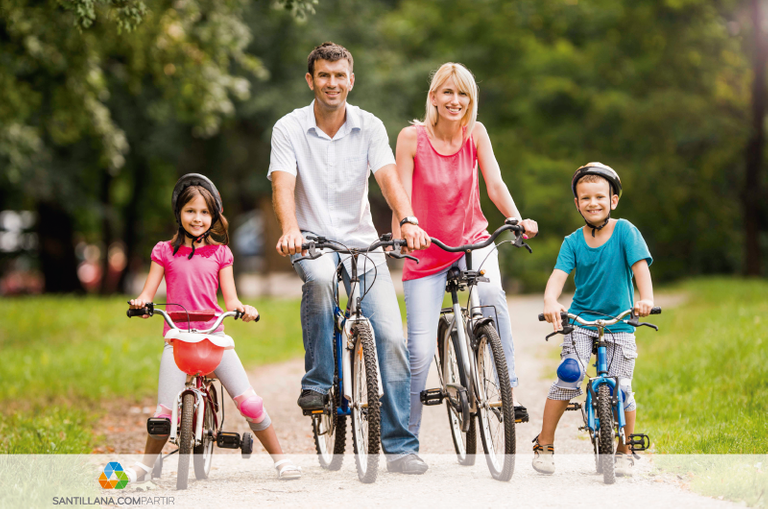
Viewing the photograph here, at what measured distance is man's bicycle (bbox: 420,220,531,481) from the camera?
416 cm

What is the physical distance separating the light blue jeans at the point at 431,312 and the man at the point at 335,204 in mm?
171

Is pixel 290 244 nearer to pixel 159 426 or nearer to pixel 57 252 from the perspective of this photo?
pixel 159 426

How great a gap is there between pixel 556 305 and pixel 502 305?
1.56 feet

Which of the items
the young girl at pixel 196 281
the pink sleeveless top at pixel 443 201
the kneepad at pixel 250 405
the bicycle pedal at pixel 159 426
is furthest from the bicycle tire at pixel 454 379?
the bicycle pedal at pixel 159 426

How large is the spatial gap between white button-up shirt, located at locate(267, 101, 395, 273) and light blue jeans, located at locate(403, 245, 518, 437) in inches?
12.3

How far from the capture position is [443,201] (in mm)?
4668

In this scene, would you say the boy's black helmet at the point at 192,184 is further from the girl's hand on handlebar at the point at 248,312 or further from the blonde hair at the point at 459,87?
the blonde hair at the point at 459,87

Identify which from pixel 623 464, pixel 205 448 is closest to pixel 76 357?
pixel 205 448

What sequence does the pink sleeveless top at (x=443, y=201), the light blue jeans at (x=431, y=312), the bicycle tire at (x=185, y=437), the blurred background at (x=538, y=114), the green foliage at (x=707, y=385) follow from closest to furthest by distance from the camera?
the bicycle tire at (x=185, y=437) → the light blue jeans at (x=431, y=312) → the pink sleeveless top at (x=443, y=201) → the green foliage at (x=707, y=385) → the blurred background at (x=538, y=114)

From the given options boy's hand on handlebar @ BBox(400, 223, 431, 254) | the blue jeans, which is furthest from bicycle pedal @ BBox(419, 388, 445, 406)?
boy's hand on handlebar @ BBox(400, 223, 431, 254)

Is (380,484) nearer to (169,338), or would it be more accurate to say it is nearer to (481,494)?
(481,494)

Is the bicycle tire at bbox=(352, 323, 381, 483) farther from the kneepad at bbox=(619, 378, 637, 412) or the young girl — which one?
the kneepad at bbox=(619, 378, 637, 412)

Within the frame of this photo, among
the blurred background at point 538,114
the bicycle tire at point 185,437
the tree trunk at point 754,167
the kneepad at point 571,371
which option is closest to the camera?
the bicycle tire at point 185,437

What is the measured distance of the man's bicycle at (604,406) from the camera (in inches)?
161
